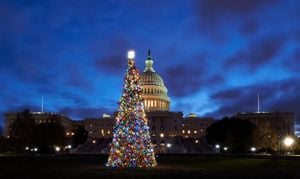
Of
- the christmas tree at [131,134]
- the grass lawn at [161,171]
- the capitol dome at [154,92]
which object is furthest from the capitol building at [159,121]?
the christmas tree at [131,134]

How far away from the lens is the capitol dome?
183500 millimetres

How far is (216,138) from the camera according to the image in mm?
131125

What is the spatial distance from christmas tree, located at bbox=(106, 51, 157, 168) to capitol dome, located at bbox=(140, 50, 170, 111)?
13141 centimetres

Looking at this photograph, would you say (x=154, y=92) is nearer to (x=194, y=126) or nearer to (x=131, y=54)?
(x=194, y=126)

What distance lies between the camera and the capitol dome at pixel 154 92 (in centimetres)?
18350

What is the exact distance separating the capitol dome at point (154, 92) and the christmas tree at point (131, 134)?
131 m

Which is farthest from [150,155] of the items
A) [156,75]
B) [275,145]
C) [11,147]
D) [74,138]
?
[156,75]

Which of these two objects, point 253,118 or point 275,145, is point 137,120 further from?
point 253,118

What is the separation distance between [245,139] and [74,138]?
268 ft

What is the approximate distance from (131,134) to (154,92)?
137 metres

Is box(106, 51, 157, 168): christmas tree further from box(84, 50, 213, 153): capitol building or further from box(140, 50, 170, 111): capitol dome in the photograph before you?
box(140, 50, 170, 111): capitol dome

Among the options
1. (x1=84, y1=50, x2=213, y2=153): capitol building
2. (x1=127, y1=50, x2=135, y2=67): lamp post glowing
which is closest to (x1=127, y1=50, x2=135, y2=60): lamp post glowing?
(x1=127, y1=50, x2=135, y2=67): lamp post glowing

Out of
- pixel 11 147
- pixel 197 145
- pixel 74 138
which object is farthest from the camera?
pixel 74 138

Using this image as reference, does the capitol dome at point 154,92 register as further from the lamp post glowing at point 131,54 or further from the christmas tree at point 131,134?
the christmas tree at point 131,134
